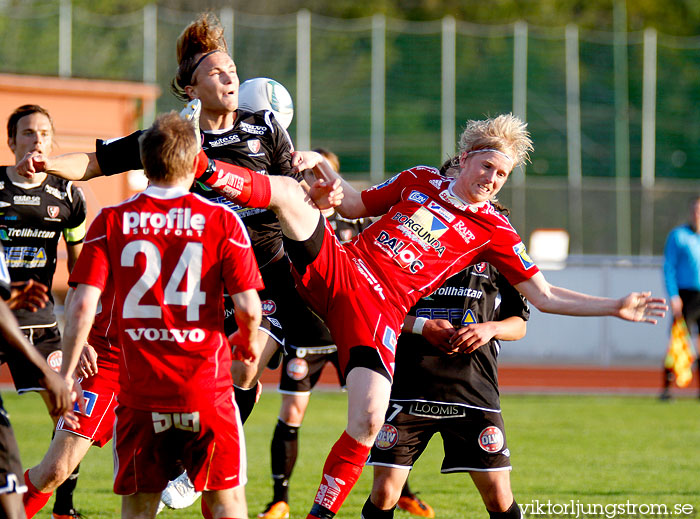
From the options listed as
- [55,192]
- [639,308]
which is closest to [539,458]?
[639,308]

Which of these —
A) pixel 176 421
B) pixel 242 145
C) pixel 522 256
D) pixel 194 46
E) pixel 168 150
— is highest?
pixel 194 46

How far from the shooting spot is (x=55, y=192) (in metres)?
6.12

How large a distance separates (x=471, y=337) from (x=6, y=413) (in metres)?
2.28

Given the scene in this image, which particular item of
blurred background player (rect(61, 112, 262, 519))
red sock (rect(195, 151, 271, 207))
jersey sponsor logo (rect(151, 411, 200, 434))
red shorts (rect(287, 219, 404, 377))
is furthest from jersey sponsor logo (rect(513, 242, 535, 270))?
jersey sponsor logo (rect(151, 411, 200, 434))

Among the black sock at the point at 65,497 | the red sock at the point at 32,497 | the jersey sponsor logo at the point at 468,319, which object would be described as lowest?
the black sock at the point at 65,497

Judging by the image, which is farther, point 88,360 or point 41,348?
point 41,348

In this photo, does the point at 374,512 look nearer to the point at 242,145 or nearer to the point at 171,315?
the point at 171,315

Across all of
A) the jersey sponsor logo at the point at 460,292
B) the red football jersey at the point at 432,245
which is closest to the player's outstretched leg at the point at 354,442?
the red football jersey at the point at 432,245

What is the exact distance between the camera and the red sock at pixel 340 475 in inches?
175

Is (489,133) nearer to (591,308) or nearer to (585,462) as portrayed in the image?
(591,308)

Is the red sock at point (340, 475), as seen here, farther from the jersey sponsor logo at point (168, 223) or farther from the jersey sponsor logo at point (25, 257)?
the jersey sponsor logo at point (25, 257)

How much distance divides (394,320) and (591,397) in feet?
31.5

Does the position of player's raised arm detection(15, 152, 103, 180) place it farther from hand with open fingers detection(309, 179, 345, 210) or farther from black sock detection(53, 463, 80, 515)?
black sock detection(53, 463, 80, 515)

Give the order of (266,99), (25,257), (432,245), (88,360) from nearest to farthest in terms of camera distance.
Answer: (88,360) < (432,245) < (266,99) < (25,257)
